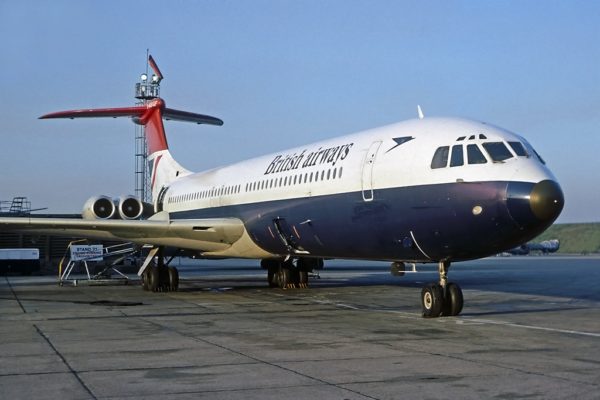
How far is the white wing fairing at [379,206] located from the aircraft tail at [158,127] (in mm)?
8124

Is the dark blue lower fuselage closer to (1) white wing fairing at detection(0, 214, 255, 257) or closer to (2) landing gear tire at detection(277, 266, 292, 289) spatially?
(1) white wing fairing at detection(0, 214, 255, 257)

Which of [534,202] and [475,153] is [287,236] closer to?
[475,153]

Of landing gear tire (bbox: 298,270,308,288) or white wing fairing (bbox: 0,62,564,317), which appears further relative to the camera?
landing gear tire (bbox: 298,270,308,288)

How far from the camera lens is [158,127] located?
33.3 metres

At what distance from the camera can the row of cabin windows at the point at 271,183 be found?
56.8ft

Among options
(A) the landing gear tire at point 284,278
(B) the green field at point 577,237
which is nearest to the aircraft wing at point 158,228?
(A) the landing gear tire at point 284,278

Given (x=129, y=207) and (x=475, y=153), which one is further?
(x=129, y=207)

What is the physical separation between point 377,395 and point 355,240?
9072mm

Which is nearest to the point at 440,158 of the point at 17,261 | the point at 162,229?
the point at 162,229

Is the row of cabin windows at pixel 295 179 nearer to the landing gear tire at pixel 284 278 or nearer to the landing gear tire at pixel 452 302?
the landing gear tire at pixel 452 302

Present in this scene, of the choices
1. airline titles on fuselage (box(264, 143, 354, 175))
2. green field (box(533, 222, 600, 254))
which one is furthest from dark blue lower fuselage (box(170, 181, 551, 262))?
green field (box(533, 222, 600, 254))

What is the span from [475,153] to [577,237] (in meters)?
115

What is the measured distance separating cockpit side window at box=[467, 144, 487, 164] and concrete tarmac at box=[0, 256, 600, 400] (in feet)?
9.29

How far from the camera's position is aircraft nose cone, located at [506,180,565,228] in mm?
12570
